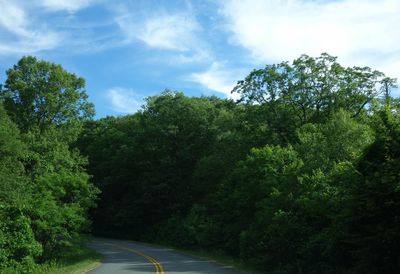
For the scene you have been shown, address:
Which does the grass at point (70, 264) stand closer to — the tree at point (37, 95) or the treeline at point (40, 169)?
the treeline at point (40, 169)

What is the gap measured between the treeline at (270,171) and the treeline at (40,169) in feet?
35.0

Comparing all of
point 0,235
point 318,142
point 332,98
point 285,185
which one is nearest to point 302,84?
point 332,98

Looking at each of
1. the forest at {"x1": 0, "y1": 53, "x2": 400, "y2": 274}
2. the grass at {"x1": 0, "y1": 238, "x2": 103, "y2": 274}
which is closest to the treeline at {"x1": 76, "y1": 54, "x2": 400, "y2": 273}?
the forest at {"x1": 0, "y1": 53, "x2": 400, "y2": 274}

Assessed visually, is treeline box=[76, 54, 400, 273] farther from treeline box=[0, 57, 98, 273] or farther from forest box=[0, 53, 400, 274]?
treeline box=[0, 57, 98, 273]

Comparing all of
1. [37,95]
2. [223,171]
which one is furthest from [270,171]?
[37,95]

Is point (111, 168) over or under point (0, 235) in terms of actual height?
over

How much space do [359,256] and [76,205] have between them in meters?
25.3

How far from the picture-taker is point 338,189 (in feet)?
65.0

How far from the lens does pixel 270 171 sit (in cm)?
2848

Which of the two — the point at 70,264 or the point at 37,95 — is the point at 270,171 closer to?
the point at 70,264

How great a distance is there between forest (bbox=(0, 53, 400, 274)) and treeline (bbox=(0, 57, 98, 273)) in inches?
4.5

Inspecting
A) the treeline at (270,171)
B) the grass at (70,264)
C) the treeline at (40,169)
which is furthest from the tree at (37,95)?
the grass at (70,264)

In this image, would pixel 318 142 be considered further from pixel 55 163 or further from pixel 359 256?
pixel 55 163

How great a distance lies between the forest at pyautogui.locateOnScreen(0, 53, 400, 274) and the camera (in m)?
16.8
